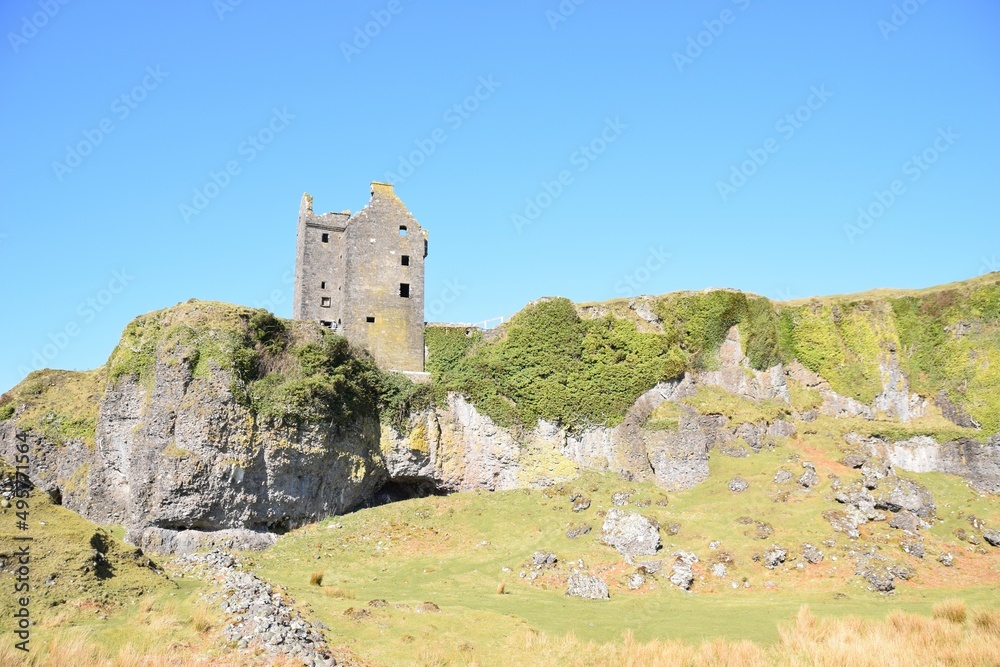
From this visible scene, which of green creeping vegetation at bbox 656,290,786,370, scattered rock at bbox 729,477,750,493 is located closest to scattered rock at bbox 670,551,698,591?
scattered rock at bbox 729,477,750,493

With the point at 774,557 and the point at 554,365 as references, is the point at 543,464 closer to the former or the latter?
the point at 554,365

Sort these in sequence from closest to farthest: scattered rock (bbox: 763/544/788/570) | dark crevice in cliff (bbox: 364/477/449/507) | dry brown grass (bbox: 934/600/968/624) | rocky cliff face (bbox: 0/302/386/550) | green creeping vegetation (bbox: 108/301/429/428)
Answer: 1. dry brown grass (bbox: 934/600/968/624)
2. scattered rock (bbox: 763/544/788/570)
3. rocky cliff face (bbox: 0/302/386/550)
4. green creeping vegetation (bbox: 108/301/429/428)
5. dark crevice in cliff (bbox: 364/477/449/507)

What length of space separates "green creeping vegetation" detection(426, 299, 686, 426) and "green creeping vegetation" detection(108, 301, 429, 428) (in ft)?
20.3

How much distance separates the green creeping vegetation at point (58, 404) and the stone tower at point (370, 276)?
11.4 metres

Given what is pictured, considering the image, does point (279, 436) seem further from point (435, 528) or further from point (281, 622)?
point (281, 622)

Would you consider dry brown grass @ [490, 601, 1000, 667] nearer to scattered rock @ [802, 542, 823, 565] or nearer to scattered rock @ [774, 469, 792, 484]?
scattered rock @ [802, 542, 823, 565]

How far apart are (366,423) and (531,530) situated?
10.3 meters

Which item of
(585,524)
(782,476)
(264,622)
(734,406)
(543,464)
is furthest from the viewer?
(543,464)

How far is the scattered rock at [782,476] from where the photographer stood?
111 ft

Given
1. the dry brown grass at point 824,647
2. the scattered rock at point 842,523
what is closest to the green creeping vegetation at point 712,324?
the scattered rock at point 842,523

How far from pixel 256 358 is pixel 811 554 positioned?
25.4 meters

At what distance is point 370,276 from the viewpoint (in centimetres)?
4216

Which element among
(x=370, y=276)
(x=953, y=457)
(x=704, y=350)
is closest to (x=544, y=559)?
(x=704, y=350)

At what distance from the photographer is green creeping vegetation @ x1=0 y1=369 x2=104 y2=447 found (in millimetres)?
37094
